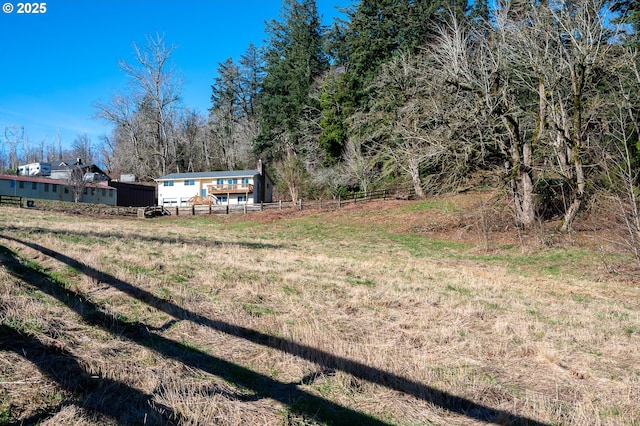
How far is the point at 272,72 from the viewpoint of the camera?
56750 mm

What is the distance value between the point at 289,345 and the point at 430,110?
69.6ft

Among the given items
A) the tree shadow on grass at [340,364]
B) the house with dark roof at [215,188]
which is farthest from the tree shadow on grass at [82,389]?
the house with dark roof at [215,188]

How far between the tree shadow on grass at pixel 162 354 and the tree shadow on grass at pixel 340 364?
0.70ft

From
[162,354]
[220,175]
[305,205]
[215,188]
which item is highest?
[220,175]

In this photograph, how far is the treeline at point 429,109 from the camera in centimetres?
2142

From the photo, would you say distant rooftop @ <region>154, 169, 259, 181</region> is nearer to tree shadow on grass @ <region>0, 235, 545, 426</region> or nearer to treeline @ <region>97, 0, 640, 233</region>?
treeline @ <region>97, 0, 640, 233</region>

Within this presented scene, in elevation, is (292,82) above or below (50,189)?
above

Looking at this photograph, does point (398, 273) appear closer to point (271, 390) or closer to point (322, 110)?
point (271, 390)

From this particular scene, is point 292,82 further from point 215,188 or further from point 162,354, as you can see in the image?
point 162,354

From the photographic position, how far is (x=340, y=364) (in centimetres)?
479

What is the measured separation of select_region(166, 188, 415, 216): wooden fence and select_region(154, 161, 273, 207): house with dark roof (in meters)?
5.53

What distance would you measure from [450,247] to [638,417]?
58.6 ft

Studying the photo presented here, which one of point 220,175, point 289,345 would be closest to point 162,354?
point 289,345

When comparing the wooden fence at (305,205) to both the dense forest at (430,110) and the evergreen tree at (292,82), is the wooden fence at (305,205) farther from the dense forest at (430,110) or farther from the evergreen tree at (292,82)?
the evergreen tree at (292,82)
